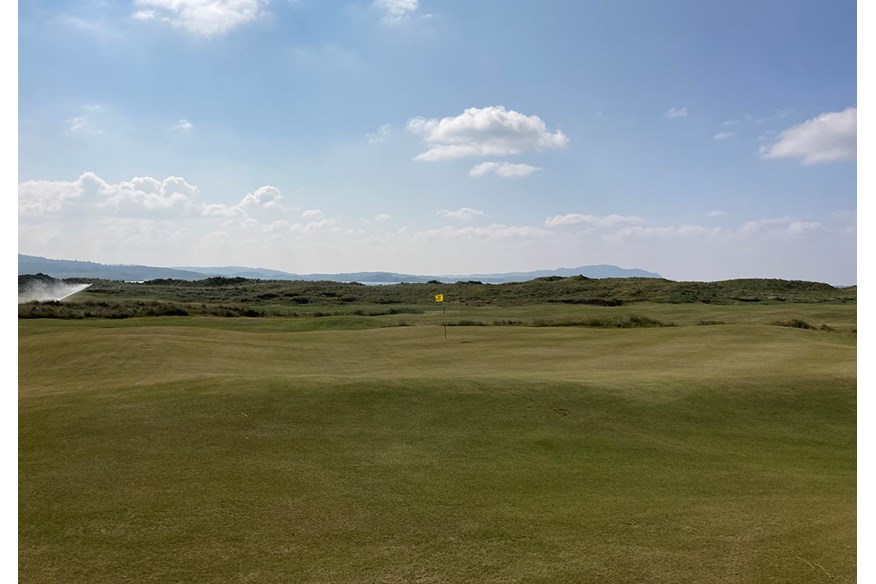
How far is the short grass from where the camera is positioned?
5.13 metres

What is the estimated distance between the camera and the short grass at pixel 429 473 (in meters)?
5.13

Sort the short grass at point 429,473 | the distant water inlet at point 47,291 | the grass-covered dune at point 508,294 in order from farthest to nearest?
the grass-covered dune at point 508,294 < the distant water inlet at point 47,291 < the short grass at point 429,473

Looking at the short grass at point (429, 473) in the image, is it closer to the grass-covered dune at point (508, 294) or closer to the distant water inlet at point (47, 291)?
the distant water inlet at point (47, 291)

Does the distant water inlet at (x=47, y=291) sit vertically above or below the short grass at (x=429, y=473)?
above

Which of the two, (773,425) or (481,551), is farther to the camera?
(773,425)

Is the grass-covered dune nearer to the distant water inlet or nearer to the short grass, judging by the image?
the distant water inlet

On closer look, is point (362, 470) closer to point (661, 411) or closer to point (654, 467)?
point (654, 467)

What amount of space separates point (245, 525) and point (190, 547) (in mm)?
583

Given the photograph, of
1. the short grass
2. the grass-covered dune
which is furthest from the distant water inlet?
the short grass

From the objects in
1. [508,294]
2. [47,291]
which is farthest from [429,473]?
[508,294]

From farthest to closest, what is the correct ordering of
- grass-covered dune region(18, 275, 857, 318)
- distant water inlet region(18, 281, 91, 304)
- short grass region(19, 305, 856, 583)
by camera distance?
grass-covered dune region(18, 275, 857, 318)
distant water inlet region(18, 281, 91, 304)
short grass region(19, 305, 856, 583)

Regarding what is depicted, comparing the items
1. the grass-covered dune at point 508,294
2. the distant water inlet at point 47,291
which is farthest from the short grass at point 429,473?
A: the grass-covered dune at point 508,294
